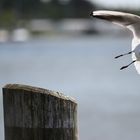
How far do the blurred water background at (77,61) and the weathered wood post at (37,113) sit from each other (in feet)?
22.1

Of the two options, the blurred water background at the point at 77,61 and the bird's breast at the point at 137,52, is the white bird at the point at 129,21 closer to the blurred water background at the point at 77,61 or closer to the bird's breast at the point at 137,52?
the bird's breast at the point at 137,52

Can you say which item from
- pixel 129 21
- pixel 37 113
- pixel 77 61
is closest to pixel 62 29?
pixel 77 61

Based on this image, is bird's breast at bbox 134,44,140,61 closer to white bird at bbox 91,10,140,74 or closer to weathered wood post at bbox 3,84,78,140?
white bird at bbox 91,10,140,74

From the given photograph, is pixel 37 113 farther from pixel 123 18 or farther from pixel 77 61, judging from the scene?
pixel 77 61

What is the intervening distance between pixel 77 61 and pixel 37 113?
47.3 meters

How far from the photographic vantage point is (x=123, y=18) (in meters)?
6.68

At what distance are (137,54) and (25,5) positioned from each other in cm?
10194

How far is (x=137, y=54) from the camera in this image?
6.62 metres

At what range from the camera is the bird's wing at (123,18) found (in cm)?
651

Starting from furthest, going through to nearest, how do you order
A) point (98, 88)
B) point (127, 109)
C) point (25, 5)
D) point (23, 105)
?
point (25, 5), point (98, 88), point (127, 109), point (23, 105)

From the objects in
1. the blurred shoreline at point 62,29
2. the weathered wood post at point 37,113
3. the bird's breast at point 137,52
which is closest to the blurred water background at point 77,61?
the blurred shoreline at point 62,29

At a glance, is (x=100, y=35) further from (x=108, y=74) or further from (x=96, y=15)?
(x=96, y=15)

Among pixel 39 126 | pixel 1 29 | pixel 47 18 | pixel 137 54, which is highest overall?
pixel 47 18

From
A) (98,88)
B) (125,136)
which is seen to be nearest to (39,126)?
(125,136)
